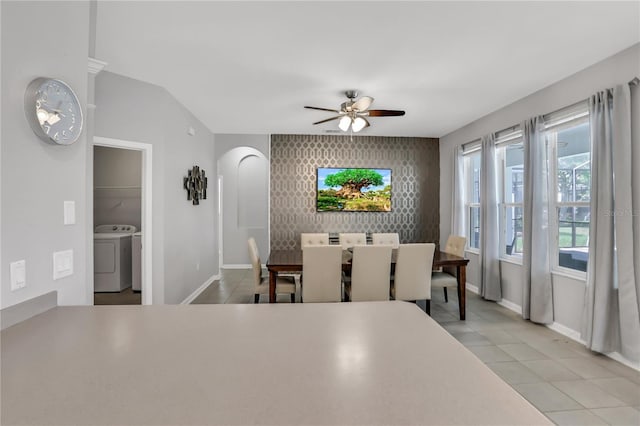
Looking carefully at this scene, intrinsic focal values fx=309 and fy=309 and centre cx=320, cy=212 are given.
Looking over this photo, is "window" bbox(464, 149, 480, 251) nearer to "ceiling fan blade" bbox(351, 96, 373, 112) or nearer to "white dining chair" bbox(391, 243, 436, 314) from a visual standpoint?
"white dining chair" bbox(391, 243, 436, 314)

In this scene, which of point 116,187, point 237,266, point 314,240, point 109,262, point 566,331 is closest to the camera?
point 566,331

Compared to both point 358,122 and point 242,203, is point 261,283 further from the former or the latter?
point 242,203

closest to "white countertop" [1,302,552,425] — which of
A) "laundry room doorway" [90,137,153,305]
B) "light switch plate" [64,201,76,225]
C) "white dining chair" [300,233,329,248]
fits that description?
"light switch plate" [64,201,76,225]

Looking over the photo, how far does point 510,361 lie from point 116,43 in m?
4.16

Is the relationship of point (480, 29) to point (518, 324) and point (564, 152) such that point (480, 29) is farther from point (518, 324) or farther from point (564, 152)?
point (518, 324)

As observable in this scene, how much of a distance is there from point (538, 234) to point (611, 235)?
783mm

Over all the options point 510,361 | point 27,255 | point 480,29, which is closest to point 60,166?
point 27,255

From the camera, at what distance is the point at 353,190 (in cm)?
581

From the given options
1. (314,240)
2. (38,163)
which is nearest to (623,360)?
(314,240)

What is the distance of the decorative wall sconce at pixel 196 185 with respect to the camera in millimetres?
4180

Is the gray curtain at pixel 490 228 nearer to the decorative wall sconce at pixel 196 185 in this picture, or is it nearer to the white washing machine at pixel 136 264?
the decorative wall sconce at pixel 196 185

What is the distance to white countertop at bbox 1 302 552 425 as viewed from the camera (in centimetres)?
64

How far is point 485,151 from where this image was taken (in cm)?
432

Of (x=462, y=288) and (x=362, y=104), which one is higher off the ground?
(x=362, y=104)
